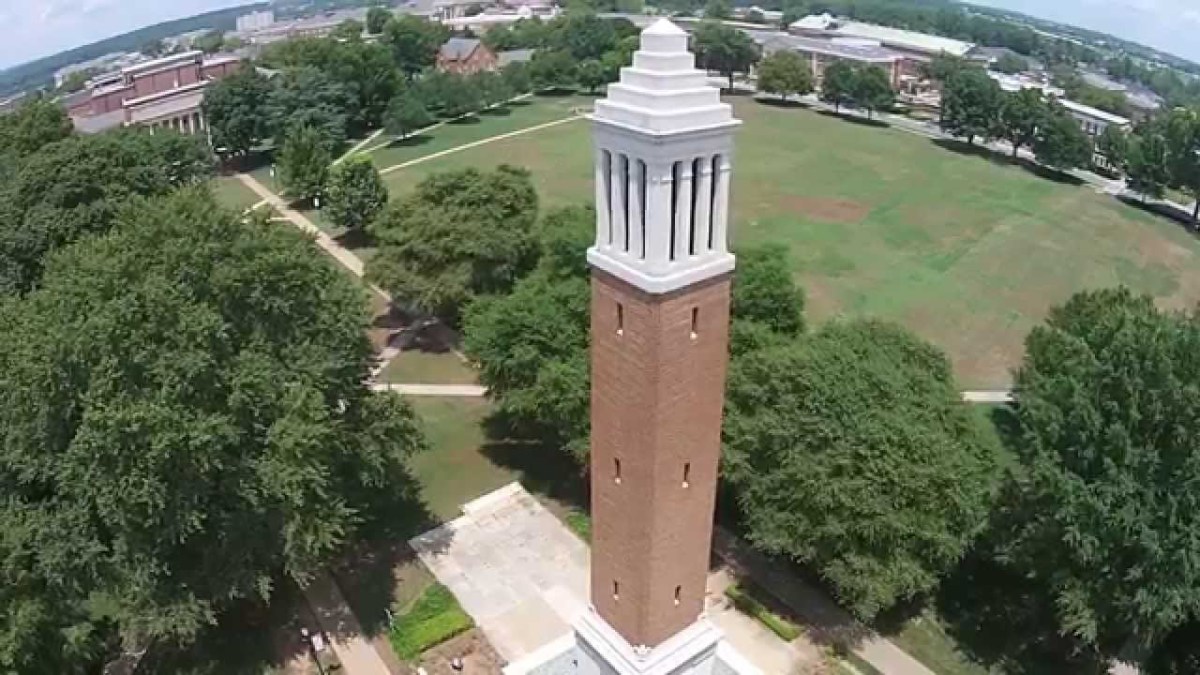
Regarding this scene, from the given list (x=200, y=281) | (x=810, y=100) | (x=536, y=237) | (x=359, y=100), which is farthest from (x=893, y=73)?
(x=200, y=281)

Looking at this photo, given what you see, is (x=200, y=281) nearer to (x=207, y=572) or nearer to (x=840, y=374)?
(x=207, y=572)

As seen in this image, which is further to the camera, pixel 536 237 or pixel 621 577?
pixel 536 237

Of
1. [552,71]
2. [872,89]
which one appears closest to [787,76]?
[872,89]

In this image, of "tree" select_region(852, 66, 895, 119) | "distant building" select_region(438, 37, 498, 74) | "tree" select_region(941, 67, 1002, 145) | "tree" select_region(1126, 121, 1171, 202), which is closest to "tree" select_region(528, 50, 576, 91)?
"distant building" select_region(438, 37, 498, 74)

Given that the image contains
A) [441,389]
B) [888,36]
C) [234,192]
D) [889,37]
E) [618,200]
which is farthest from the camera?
[888,36]

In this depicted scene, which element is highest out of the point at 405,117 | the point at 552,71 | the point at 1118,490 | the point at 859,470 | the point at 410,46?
the point at 410,46

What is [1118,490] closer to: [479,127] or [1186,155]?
[1186,155]
